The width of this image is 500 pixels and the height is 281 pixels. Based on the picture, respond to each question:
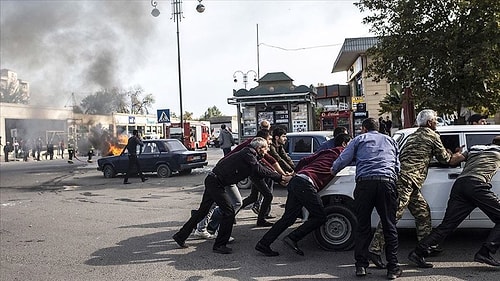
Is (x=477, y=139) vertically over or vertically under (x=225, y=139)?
under

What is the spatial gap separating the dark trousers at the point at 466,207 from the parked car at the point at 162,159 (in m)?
13.1

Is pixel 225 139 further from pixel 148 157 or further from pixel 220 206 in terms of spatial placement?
pixel 220 206

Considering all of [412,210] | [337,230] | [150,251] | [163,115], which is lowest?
[150,251]

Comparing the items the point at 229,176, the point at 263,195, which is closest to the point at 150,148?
the point at 263,195

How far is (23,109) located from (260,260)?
17.5 m

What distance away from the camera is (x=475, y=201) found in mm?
5602

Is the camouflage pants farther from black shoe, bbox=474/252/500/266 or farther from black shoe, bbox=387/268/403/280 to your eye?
black shoe, bbox=474/252/500/266

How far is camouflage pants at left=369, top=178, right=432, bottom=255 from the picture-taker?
19.0 ft

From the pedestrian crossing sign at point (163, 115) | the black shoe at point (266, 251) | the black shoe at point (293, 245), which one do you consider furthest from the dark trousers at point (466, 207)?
the pedestrian crossing sign at point (163, 115)

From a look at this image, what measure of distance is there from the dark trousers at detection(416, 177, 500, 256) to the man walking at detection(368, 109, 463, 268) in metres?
0.29

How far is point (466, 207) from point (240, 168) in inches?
115

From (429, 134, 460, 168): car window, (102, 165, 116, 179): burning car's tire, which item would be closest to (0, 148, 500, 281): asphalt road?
(429, 134, 460, 168): car window

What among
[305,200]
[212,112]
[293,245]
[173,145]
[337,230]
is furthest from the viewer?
[212,112]

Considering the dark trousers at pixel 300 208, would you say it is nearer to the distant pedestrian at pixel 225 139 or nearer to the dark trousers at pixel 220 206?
the dark trousers at pixel 220 206
